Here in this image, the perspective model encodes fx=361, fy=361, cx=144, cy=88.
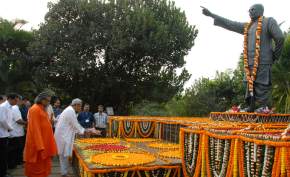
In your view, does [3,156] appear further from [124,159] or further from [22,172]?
[124,159]

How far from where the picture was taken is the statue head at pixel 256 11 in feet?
20.3

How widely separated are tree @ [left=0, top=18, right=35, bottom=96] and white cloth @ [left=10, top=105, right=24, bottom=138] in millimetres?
8925

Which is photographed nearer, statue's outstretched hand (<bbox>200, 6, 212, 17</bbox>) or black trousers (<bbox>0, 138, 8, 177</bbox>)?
black trousers (<bbox>0, 138, 8, 177</bbox>)

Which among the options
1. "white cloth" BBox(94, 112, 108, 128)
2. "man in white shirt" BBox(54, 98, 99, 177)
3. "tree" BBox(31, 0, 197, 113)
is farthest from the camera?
"tree" BBox(31, 0, 197, 113)

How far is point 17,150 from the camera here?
25.4ft

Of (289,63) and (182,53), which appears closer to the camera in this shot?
(289,63)

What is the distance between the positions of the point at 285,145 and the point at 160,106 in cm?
1382

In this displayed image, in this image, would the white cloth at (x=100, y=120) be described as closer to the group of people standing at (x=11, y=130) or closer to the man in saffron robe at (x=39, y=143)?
the group of people standing at (x=11, y=130)

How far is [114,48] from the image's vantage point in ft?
49.0

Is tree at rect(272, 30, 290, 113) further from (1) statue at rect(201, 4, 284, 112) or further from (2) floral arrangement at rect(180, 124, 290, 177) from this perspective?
(2) floral arrangement at rect(180, 124, 290, 177)

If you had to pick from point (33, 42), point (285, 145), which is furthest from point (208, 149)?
point (33, 42)

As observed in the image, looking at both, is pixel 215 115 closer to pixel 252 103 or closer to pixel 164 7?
pixel 252 103

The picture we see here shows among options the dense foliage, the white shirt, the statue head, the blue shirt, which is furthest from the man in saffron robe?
the dense foliage

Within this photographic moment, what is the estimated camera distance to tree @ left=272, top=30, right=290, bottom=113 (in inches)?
431
